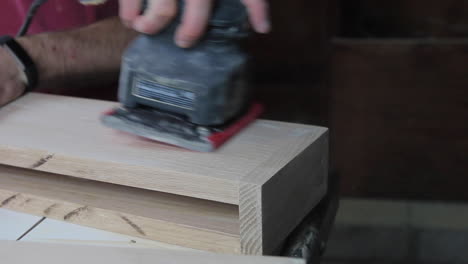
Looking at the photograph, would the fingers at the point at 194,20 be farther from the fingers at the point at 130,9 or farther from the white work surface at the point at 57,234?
the white work surface at the point at 57,234

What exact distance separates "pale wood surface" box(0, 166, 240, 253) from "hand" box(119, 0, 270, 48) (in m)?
0.21

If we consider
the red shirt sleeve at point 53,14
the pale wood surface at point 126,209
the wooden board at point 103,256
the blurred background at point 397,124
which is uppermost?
the red shirt sleeve at point 53,14

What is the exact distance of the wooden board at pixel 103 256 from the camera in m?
0.62

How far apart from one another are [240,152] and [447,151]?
1.50 meters

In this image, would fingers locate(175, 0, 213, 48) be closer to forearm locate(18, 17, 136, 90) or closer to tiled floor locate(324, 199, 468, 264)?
forearm locate(18, 17, 136, 90)

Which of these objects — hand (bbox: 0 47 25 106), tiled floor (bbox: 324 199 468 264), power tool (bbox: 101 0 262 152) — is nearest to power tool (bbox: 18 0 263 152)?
power tool (bbox: 101 0 262 152)

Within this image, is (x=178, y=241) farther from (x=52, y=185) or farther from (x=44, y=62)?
(x=44, y=62)

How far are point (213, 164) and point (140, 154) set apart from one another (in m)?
0.10

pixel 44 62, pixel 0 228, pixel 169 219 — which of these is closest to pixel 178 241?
pixel 169 219

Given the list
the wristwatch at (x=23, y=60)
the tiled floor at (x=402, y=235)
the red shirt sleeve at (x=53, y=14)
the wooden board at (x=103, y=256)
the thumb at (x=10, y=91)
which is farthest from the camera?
the tiled floor at (x=402, y=235)

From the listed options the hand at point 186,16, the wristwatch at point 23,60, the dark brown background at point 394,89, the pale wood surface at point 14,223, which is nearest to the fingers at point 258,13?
the hand at point 186,16

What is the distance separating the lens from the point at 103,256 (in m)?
0.63

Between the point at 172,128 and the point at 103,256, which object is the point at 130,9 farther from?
the point at 103,256

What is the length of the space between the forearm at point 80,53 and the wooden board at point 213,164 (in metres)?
0.30
